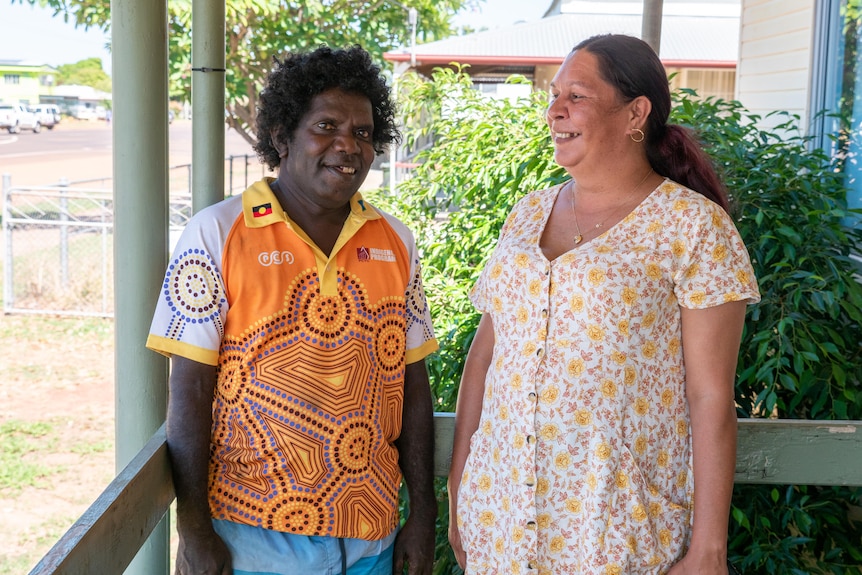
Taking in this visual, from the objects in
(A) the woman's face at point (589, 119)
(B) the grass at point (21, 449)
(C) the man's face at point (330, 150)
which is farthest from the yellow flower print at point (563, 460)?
(B) the grass at point (21, 449)

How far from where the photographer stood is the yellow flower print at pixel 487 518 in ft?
7.20

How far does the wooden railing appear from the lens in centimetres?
176

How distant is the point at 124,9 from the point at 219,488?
115 centimetres

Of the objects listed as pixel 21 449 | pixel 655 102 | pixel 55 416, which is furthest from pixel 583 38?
pixel 655 102

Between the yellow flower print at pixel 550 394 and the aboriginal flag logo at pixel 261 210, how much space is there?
0.70 m

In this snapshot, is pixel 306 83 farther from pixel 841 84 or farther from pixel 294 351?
pixel 841 84

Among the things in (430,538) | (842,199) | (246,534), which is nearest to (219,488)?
(246,534)

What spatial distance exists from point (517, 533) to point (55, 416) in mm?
8456

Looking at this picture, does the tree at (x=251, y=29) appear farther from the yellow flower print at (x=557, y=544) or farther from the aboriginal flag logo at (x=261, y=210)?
the yellow flower print at (x=557, y=544)

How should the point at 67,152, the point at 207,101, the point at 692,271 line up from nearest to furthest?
the point at 692,271
the point at 207,101
the point at 67,152

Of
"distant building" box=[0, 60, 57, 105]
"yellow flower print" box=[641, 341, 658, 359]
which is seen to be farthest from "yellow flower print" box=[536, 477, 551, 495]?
"distant building" box=[0, 60, 57, 105]

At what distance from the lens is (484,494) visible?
2215mm

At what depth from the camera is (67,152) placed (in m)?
27.1

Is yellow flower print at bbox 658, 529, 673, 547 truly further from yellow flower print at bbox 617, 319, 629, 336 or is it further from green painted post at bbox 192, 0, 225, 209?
green painted post at bbox 192, 0, 225, 209
